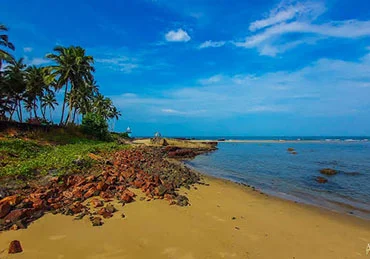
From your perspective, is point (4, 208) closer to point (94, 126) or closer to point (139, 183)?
point (139, 183)

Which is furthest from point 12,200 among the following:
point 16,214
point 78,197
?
point 78,197

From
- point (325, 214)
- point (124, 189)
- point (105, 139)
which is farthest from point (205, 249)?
point (105, 139)

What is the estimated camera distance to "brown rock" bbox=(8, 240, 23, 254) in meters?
4.63

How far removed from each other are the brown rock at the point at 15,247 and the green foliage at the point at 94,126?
2597 centimetres

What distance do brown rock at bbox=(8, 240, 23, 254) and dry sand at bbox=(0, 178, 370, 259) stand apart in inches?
4.0

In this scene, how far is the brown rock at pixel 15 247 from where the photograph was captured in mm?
4634

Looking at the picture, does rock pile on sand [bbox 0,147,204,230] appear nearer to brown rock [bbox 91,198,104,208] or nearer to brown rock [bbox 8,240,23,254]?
brown rock [bbox 91,198,104,208]

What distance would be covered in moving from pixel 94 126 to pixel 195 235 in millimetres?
26771

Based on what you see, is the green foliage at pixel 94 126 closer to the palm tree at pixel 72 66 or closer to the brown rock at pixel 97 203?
the palm tree at pixel 72 66

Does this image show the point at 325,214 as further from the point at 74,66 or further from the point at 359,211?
the point at 74,66

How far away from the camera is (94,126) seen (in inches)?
1181

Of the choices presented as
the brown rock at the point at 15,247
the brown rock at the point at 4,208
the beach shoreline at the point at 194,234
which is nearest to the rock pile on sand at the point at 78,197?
the brown rock at the point at 4,208

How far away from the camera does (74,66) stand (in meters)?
31.9

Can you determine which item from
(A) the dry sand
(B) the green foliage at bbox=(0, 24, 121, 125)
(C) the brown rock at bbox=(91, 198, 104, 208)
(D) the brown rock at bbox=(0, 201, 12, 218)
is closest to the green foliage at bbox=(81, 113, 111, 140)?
(B) the green foliage at bbox=(0, 24, 121, 125)
